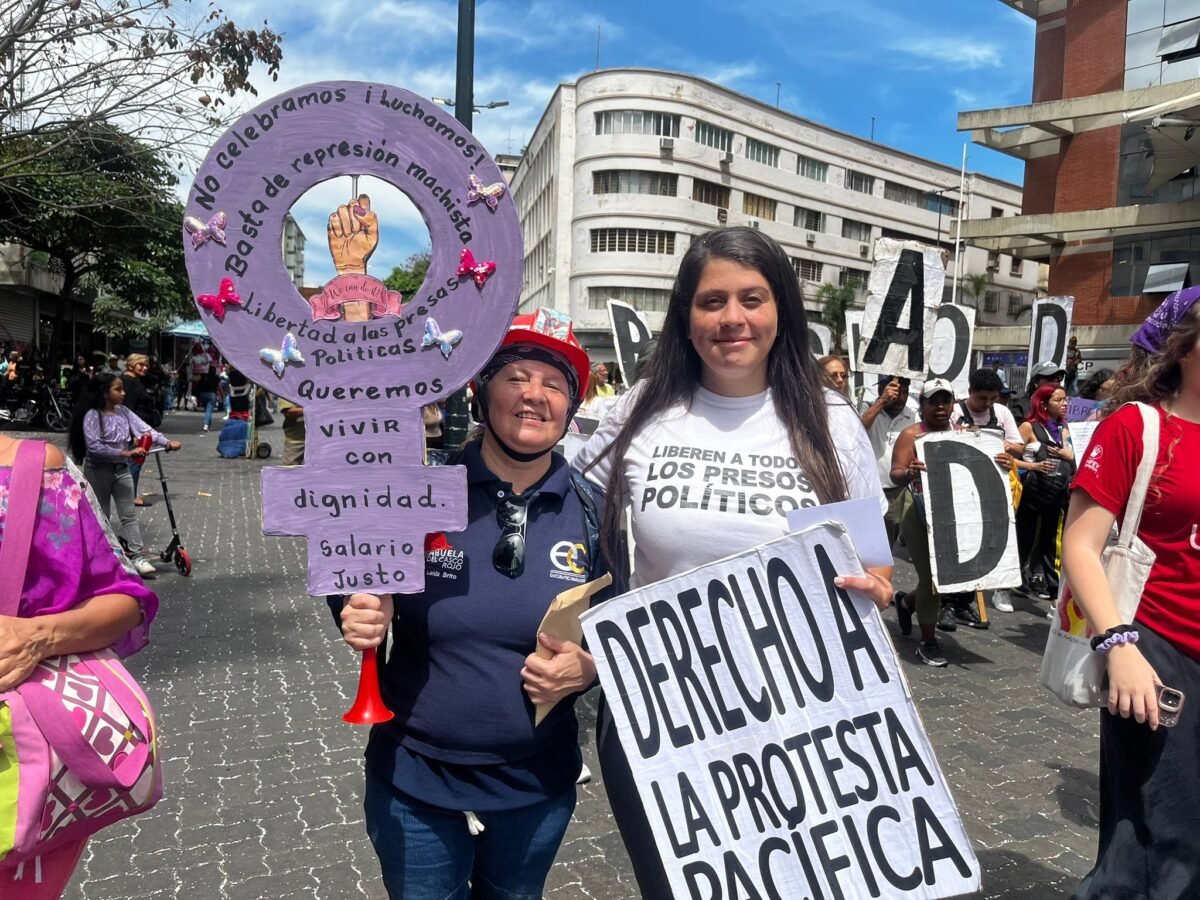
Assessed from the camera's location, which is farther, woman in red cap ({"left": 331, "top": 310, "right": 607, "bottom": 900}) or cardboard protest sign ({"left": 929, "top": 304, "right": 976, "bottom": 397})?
cardboard protest sign ({"left": 929, "top": 304, "right": 976, "bottom": 397})

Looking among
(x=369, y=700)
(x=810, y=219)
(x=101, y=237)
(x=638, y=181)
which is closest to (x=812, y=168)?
(x=810, y=219)

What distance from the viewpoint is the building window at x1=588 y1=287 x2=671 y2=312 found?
45531 mm

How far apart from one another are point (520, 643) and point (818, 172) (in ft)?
183

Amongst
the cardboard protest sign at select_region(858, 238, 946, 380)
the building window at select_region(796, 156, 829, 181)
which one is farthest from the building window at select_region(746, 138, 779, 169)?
the cardboard protest sign at select_region(858, 238, 946, 380)

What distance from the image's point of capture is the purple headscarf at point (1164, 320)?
8.04ft

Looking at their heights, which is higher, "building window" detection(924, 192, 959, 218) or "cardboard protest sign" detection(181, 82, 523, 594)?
"building window" detection(924, 192, 959, 218)

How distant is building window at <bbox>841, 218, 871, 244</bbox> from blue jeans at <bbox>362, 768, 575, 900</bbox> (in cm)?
5648

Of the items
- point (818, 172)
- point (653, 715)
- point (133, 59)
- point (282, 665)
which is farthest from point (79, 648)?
point (818, 172)

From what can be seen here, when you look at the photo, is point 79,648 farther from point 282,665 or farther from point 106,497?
point 106,497

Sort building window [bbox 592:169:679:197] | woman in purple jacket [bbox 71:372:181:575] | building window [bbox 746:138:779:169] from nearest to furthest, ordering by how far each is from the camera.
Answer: woman in purple jacket [bbox 71:372:181:575], building window [bbox 592:169:679:197], building window [bbox 746:138:779:169]

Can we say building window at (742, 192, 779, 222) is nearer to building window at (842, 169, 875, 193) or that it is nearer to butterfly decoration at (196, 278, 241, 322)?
building window at (842, 169, 875, 193)

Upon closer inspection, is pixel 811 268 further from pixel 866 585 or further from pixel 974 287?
pixel 866 585

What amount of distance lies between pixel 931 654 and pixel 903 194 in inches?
2274

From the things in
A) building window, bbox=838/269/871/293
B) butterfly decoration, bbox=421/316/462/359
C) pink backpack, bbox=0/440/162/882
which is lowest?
pink backpack, bbox=0/440/162/882
